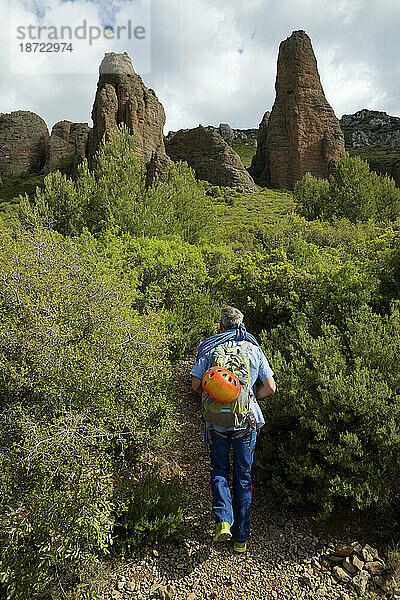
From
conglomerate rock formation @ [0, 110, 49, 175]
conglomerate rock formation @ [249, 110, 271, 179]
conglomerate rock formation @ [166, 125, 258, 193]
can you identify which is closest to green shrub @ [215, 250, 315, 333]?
conglomerate rock formation @ [166, 125, 258, 193]

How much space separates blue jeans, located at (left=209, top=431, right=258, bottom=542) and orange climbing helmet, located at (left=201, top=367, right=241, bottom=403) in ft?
1.48

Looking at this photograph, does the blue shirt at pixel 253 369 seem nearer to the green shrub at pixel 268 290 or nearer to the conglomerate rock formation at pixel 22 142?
the green shrub at pixel 268 290

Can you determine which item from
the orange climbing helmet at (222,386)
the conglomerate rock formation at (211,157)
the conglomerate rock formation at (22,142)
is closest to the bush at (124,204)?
→ the orange climbing helmet at (222,386)

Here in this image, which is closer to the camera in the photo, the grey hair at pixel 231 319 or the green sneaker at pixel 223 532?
the green sneaker at pixel 223 532

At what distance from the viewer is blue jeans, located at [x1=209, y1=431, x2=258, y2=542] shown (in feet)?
10.8

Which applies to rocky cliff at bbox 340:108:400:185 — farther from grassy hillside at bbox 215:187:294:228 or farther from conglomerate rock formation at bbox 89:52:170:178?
conglomerate rock formation at bbox 89:52:170:178

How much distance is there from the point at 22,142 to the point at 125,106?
29.3m

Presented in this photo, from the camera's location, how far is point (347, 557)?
333 cm

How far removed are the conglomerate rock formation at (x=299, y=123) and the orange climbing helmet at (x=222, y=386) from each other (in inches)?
1753

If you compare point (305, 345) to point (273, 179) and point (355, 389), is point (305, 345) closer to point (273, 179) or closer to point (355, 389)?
point (355, 389)

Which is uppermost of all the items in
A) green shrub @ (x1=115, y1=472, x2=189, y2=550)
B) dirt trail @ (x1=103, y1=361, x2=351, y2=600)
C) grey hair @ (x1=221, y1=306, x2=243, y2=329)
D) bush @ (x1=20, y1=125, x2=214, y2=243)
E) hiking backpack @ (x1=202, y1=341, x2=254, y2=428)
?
bush @ (x1=20, y1=125, x2=214, y2=243)

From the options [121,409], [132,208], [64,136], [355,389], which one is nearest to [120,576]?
[121,409]

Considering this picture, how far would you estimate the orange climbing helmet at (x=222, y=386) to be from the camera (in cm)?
307

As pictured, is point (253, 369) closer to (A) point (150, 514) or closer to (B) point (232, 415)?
(B) point (232, 415)
